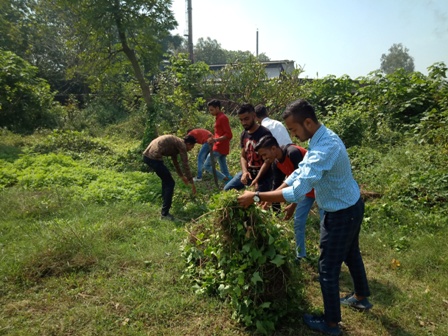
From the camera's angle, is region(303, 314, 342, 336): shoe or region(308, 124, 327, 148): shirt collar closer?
region(308, 124, 327, 148): shirt collar

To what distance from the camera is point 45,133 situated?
11773mm

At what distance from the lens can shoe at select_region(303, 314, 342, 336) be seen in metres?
2.83

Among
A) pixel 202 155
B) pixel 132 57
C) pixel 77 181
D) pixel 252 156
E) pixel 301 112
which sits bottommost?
pixel 77 181

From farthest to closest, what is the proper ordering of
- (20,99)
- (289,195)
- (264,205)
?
(20,99)
(264,205)
(289,195)

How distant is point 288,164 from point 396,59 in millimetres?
70472

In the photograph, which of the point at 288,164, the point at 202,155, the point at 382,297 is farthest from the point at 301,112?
the point at 202,155

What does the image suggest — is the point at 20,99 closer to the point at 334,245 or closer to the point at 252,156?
the point at 252,156

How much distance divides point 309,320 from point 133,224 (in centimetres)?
297

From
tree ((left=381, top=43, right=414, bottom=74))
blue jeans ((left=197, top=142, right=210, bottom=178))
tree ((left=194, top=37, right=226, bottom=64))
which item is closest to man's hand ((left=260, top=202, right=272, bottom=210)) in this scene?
blue jeans ((left=197, top=142, right=210, bottom=178))

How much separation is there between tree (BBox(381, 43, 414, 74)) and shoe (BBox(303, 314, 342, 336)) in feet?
224

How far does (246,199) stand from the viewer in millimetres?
2744

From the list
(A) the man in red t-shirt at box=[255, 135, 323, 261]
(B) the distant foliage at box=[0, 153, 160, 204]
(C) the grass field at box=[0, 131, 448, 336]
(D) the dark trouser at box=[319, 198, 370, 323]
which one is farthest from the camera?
(B) the distant foliage at box=[0, 153, 160, 204]

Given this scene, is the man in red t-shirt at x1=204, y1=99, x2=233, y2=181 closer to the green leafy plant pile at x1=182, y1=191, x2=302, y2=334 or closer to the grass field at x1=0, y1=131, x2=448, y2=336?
the grass field at x1=0, y1=131, x2=448, y2=336

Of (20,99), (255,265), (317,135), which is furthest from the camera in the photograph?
(20,99)
